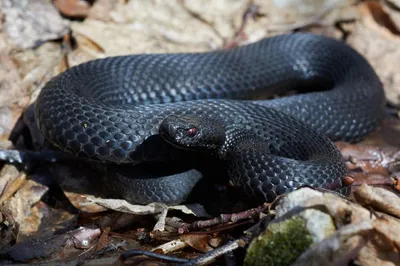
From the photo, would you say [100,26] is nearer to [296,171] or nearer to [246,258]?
[296,171]

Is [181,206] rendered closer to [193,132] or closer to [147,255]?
[193,132]

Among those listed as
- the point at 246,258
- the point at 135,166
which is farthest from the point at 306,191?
the point at 135,166

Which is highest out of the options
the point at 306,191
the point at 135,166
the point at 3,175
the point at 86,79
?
the point at 306,191

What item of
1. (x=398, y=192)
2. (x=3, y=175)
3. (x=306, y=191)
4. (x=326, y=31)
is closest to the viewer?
(x=306, y=191)

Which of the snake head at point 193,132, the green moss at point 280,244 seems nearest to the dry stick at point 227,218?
the green moss at point 280,244

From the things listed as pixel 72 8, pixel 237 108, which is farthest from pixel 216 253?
pixel 72 8

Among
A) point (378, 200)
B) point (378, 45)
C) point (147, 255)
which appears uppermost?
point (378, 200)

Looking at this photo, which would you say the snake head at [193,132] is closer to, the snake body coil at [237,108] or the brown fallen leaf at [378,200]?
the snake body coil at [237,108]
